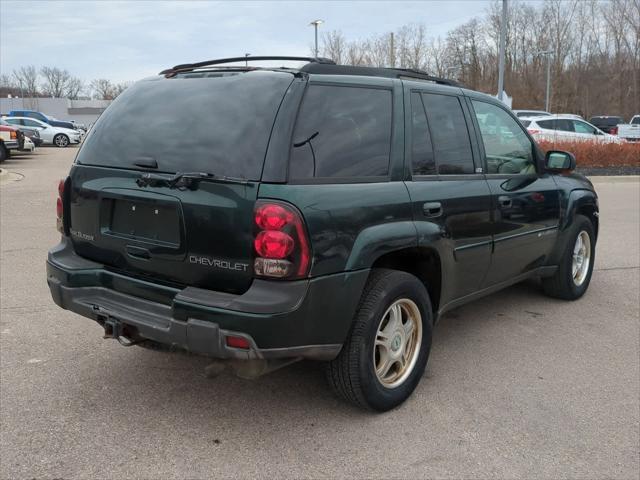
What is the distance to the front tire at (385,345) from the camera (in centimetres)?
314

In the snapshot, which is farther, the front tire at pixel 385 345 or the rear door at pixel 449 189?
the rear door at pixel 449 189

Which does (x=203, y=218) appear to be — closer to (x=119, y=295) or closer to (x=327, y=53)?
(x=119, y=295)

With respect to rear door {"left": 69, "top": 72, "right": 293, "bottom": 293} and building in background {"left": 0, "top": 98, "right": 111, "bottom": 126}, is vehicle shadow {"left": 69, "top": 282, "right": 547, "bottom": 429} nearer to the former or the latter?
rear door {"left": 69, "top": 72, "right": 293, "bottom": 293}

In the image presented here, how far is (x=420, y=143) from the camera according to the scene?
3635mm

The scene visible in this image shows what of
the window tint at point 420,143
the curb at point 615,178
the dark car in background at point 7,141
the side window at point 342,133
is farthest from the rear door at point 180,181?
the dark car in background at point 7,141

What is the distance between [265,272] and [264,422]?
976 mm

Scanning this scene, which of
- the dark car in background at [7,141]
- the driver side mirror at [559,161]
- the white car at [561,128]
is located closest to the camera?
the driver side mirror at [559,161]

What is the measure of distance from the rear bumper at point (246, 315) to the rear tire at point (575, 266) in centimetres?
305

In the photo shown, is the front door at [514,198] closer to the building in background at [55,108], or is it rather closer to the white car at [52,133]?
the white car at [52,133]

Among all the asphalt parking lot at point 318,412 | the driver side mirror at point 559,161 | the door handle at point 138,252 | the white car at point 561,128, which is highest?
the white car at point 561,128

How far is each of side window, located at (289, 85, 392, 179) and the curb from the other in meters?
15.4

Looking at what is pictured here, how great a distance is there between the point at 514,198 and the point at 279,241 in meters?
2.38

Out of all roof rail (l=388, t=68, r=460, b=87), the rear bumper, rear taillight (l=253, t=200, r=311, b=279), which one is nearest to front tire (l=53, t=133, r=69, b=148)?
roof rail (l=388, t=68, r=460, b=87)

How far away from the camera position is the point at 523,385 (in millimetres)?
3789
